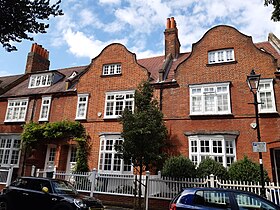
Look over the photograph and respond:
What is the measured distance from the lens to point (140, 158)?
12055mm

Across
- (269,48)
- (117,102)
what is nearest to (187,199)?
(117,102)

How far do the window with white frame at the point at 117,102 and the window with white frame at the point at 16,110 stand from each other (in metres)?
8.23

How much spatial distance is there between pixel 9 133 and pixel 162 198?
15305mm

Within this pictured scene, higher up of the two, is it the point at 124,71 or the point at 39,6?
the point at 39,6

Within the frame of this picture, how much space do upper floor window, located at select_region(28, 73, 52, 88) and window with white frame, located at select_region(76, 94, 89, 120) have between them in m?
A: 5.15

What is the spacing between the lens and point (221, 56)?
1625cm

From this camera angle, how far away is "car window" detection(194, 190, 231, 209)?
648cm

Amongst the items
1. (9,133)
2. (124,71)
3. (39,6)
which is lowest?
(9,133)

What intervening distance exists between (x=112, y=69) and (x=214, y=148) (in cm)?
992

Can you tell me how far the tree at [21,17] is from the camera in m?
12.0

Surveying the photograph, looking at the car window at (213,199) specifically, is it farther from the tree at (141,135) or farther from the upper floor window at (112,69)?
the upper floor window at (112,69)

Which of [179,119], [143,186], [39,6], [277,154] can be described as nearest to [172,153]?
[179,119]

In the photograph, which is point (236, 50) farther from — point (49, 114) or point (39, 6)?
point (49, 114)

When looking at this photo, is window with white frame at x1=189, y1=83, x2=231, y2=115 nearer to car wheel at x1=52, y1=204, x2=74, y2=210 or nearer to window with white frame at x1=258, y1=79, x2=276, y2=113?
window with white frame at x1=258, y1=79, x2=276, y2=113
